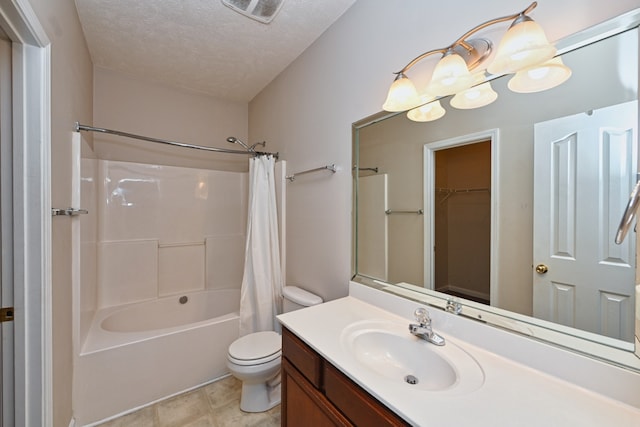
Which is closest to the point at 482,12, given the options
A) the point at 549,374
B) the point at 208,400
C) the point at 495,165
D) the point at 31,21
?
the point at 495,165

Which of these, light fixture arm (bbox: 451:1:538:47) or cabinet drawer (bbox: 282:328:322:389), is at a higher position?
light fixture arm (bbox: 451:1:538:47)

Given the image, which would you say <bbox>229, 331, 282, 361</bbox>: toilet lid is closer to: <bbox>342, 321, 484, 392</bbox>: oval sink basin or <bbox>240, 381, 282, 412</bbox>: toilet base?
<bbox>240, 381, 282, 412</bbox>: toilet base

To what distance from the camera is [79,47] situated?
1677mm

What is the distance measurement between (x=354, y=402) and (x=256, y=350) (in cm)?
103

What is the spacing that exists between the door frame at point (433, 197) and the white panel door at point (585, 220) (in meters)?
0.12

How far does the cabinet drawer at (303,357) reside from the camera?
98 centimetres

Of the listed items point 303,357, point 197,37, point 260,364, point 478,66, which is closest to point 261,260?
point 260,364

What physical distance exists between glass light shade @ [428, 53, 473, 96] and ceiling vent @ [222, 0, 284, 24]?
42.1 inches

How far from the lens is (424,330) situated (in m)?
1.02

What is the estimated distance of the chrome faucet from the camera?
100cm

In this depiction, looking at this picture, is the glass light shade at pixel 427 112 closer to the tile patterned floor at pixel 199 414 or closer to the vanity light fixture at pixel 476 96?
the vanity light fixture at pixel 476 96

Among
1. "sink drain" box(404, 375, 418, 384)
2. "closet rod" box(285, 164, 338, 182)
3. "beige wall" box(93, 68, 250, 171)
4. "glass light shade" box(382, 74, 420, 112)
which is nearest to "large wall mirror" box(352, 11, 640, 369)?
"glass light shade" box(382, 74, 420, 112)

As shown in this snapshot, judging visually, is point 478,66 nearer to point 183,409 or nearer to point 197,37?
point 197,37

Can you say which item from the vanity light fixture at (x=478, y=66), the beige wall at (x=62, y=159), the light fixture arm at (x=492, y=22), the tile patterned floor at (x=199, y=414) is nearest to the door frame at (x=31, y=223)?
the beige wall at (x=62, y=159)
